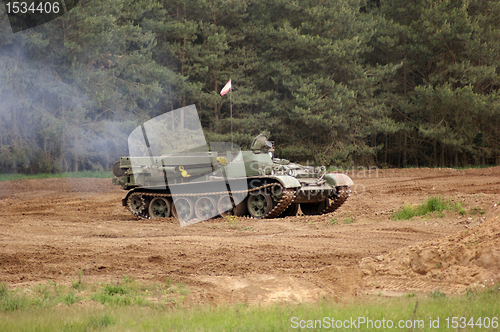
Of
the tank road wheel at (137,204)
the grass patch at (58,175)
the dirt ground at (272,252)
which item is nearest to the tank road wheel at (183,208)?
the dirt ground at (272,252)

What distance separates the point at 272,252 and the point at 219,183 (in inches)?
215

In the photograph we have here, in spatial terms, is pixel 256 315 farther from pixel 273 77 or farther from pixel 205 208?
pixel 273 77

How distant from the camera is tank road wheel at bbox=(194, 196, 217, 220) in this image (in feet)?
47.2

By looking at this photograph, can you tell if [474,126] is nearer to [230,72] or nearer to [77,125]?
[230,72]

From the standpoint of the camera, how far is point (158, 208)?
15070mm

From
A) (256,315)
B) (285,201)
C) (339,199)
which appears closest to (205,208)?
(285,201)

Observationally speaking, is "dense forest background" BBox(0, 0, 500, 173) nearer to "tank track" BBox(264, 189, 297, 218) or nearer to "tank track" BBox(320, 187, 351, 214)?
"tank track" BBox(320, 187, 351, 214)

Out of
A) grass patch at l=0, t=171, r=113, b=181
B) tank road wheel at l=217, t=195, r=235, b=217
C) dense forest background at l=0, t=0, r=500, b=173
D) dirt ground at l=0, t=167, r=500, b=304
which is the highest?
dense forest background at l=0, t=0, r=500, b=173

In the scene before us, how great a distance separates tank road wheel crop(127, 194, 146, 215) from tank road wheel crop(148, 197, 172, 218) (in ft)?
0.85

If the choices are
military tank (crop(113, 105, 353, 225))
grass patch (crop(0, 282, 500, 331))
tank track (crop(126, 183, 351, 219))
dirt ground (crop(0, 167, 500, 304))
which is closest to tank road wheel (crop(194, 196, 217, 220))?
military tank (crop(113, 105, 353, 225))

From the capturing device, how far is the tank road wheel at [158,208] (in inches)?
589

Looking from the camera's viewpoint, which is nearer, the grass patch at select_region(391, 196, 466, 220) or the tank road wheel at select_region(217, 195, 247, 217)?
the grass patch at select_region(391, 196, 466, 220)

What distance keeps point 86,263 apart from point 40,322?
10.4ft

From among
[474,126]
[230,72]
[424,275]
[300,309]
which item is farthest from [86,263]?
[474,126]
